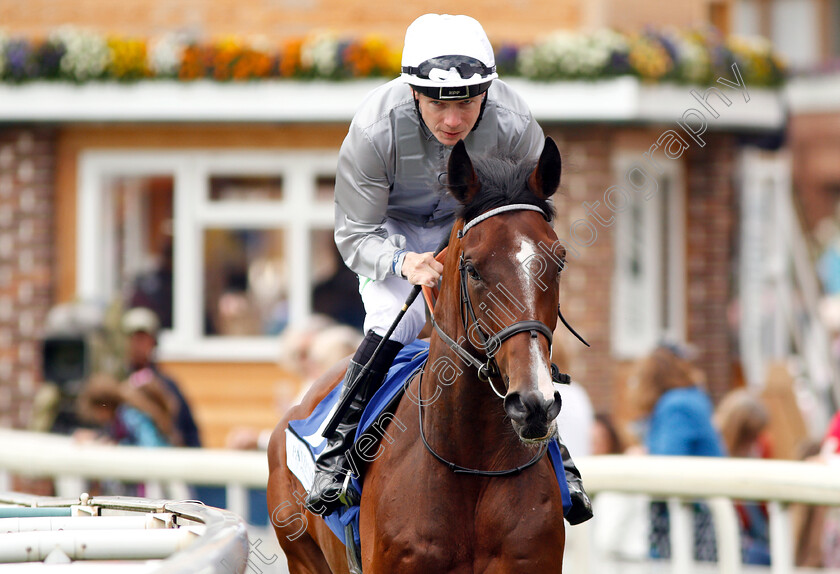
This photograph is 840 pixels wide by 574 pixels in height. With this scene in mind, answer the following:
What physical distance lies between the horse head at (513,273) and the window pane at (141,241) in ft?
27.4

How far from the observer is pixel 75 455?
6840 mm

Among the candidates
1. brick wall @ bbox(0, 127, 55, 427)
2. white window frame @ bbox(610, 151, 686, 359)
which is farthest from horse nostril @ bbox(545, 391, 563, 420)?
brick wall @ bbox(0, 127, 55, 427)

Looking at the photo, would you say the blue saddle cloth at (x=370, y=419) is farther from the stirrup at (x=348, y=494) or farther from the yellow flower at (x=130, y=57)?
the yellow flower at (x=130, y=57)

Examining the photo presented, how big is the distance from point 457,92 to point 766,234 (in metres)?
10.8

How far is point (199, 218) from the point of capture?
11.5 metres

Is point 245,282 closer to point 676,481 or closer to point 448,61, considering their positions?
point 676,481

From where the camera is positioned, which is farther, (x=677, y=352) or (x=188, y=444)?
(x=188, y=444)

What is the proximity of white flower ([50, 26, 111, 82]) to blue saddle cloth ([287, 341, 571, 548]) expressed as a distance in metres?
7.18

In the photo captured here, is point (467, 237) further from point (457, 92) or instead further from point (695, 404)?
point (695, 404)

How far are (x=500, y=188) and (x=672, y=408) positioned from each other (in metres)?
3.48

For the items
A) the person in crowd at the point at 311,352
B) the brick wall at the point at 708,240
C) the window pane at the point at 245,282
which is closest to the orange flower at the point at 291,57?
the window pane at the point at 245,282

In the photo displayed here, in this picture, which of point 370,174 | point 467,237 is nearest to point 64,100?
point 370,174

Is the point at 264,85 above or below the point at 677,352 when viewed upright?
above

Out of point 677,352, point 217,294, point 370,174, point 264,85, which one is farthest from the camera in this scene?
point 217,294
